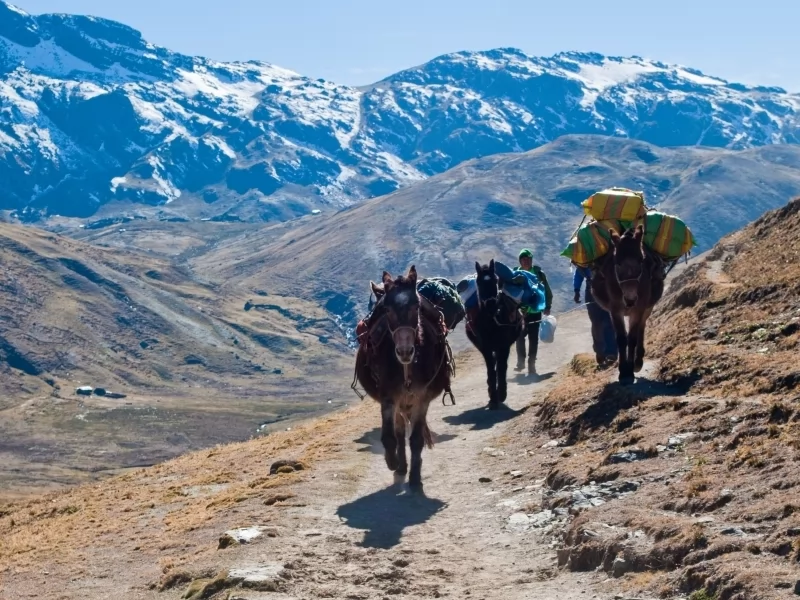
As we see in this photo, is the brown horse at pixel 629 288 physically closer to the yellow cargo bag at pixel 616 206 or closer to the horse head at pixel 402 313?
the yellow cargo bag at pixel 616 206

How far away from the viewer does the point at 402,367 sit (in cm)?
1728

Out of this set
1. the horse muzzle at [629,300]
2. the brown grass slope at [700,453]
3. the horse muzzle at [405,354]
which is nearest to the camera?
the brown grass slope at [700,453]

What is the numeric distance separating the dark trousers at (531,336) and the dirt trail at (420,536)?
8.45 metres

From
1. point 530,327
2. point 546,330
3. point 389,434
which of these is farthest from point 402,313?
point 546,330

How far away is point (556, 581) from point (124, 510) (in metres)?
11.6

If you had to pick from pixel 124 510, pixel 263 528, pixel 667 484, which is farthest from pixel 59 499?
pixel 667 484

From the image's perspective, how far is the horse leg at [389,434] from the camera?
17.5 m

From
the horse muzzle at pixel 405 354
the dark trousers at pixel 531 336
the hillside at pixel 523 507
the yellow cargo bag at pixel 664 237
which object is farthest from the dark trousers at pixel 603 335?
the horse muzzle at pixel 405 354

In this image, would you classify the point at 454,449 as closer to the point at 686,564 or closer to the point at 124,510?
the point at 124,510

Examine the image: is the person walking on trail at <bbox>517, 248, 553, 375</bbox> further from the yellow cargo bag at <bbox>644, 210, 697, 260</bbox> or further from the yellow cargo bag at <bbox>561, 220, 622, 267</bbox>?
the yellow cargo bag at <bbox>644, 210, 697, 260</bbox>

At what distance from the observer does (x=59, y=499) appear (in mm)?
27922

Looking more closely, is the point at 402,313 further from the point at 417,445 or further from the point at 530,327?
the point at 530,327

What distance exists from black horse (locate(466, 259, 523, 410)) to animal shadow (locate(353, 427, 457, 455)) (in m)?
2.78

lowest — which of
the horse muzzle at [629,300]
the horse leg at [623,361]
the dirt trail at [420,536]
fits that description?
the dirt trail at [420,536]
